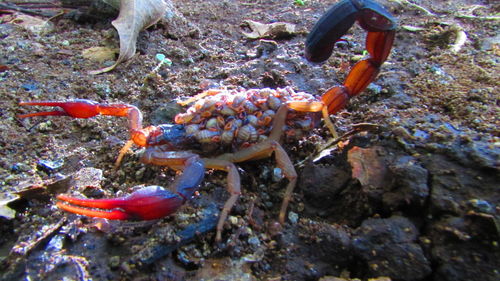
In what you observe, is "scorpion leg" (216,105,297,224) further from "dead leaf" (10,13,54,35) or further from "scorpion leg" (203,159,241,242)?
"dead leaf" (10,13,54,35)

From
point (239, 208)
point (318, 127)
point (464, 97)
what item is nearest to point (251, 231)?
point (239, 208)

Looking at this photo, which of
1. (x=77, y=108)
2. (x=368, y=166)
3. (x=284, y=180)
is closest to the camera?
(x=368, y=166)

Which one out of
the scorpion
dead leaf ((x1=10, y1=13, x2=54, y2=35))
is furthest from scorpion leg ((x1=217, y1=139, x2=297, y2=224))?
dead leaf ((x1=10, y1=13, x2=54, y2=35))

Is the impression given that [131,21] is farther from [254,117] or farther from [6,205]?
[6,205]

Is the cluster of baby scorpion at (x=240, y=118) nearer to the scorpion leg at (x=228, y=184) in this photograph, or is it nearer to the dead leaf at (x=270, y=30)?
the scorpion leg at (x=228, y=184)

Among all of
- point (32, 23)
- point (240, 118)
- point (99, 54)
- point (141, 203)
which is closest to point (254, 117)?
point (240, 118)

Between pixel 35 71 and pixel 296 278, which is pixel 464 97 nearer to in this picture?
pixel 296 278
